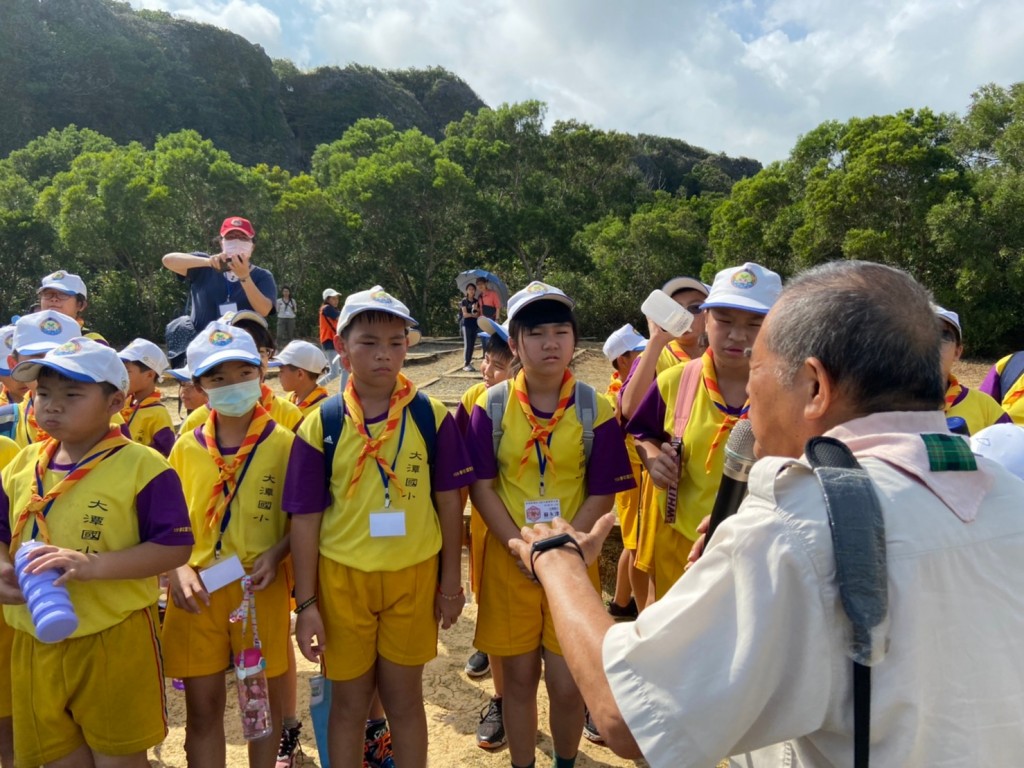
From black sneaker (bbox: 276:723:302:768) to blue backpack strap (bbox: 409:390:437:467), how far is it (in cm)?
163

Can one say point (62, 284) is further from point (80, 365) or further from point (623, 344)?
point (623, 344)

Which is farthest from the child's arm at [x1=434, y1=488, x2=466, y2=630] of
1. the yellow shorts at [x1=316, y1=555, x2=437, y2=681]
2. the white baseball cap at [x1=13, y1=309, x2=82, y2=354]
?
the white baseball cap at [x1=13, y1=309, x2=82, y2=354]

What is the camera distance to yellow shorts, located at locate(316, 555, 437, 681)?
2.66 metres

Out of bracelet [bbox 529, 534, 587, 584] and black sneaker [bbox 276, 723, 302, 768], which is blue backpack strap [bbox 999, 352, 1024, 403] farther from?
black sneaker [bbox 276, 723, 302, 768]

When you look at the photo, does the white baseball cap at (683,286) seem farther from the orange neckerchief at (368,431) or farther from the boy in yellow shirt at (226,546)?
the boy in yellow shirt at (226,546)

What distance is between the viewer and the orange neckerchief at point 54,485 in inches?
94.4

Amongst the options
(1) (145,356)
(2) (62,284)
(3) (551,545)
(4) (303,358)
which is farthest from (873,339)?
(2) (62,284)

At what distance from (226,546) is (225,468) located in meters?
0.34

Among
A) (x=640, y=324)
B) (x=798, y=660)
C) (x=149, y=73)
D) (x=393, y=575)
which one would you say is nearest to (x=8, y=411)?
(x=393, y=575)

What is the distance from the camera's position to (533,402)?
9.89 ft

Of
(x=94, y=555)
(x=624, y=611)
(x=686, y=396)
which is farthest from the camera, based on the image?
(x=624, y=611)

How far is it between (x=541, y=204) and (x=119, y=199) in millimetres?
14889

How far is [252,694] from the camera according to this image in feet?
8.84

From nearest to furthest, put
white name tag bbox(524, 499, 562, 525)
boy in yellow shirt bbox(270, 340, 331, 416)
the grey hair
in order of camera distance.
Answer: the grey hair
white name tag bbox(524, 499, 562, 525)
boy in yellow shirt bbox(270, 340, 331, 416)
